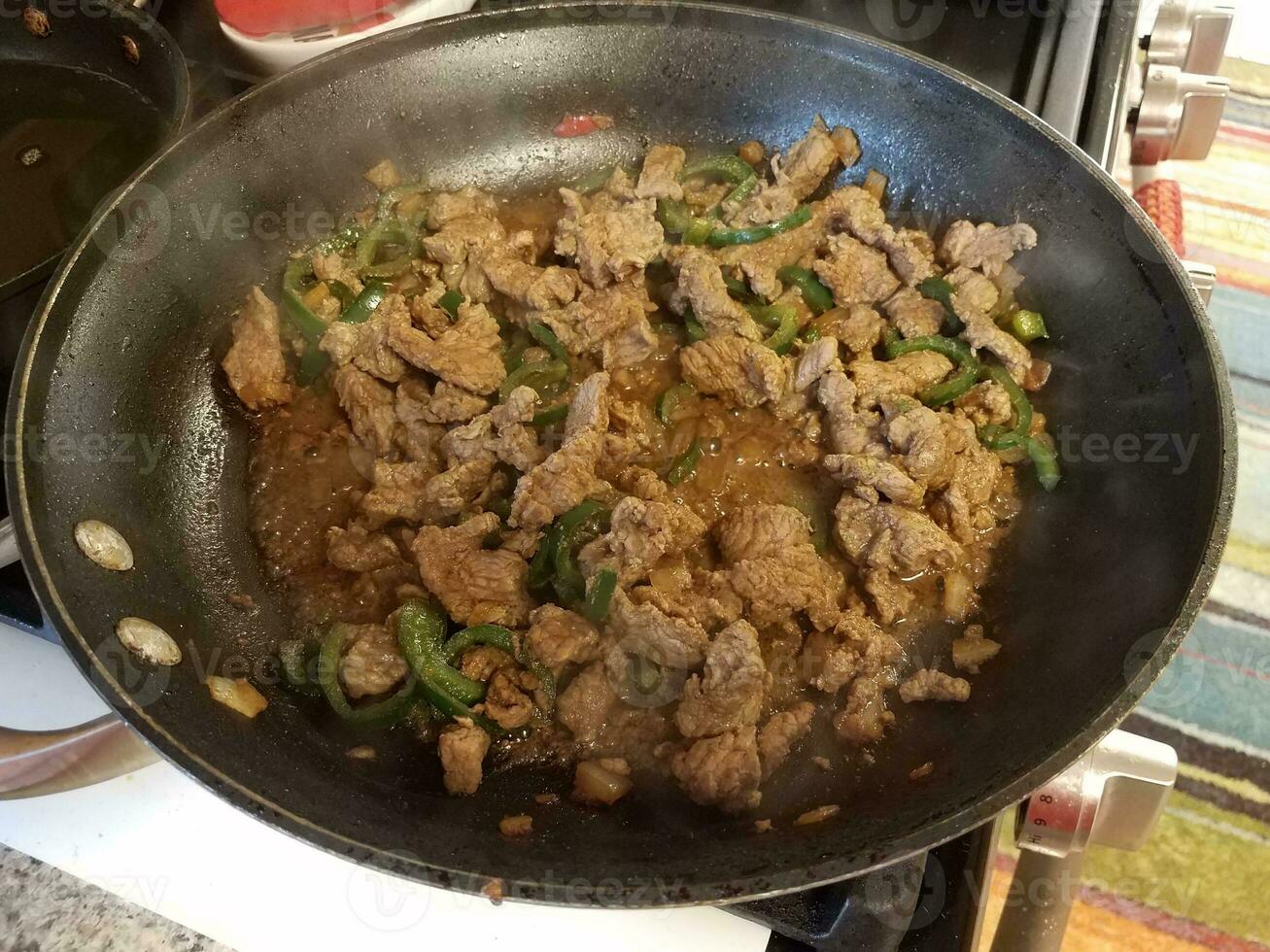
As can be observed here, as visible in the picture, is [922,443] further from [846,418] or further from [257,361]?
[257,361]

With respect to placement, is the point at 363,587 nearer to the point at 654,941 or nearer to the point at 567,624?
the point at 567,624

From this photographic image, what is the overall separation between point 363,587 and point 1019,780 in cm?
142

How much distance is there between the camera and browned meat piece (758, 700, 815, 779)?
68.2 inches

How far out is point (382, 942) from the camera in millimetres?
1651

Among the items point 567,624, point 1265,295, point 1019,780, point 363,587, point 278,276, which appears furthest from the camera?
point 1265,295

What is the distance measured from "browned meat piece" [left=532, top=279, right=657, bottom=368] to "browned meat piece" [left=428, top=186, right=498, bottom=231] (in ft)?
1.49

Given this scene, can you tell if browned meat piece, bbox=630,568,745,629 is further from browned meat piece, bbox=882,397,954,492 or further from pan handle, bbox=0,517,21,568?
pan handle, bbox=0,517,21,568

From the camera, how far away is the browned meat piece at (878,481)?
6.52ft

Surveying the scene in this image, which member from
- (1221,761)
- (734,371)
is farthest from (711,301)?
(1221,761)

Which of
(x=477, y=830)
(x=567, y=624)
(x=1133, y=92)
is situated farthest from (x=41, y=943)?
(x=1133, y=92)

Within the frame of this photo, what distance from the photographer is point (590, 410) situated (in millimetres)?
2039

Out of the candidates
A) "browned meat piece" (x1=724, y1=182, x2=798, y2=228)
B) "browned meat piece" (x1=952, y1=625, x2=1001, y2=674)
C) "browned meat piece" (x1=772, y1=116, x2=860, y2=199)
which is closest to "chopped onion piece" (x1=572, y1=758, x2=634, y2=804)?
"browned meat piece" (x1=952, y1=625, x2=1001, y2=674)

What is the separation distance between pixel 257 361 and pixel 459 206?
0.76 meters

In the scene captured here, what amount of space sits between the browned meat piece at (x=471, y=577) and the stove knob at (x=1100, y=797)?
1.18 m
